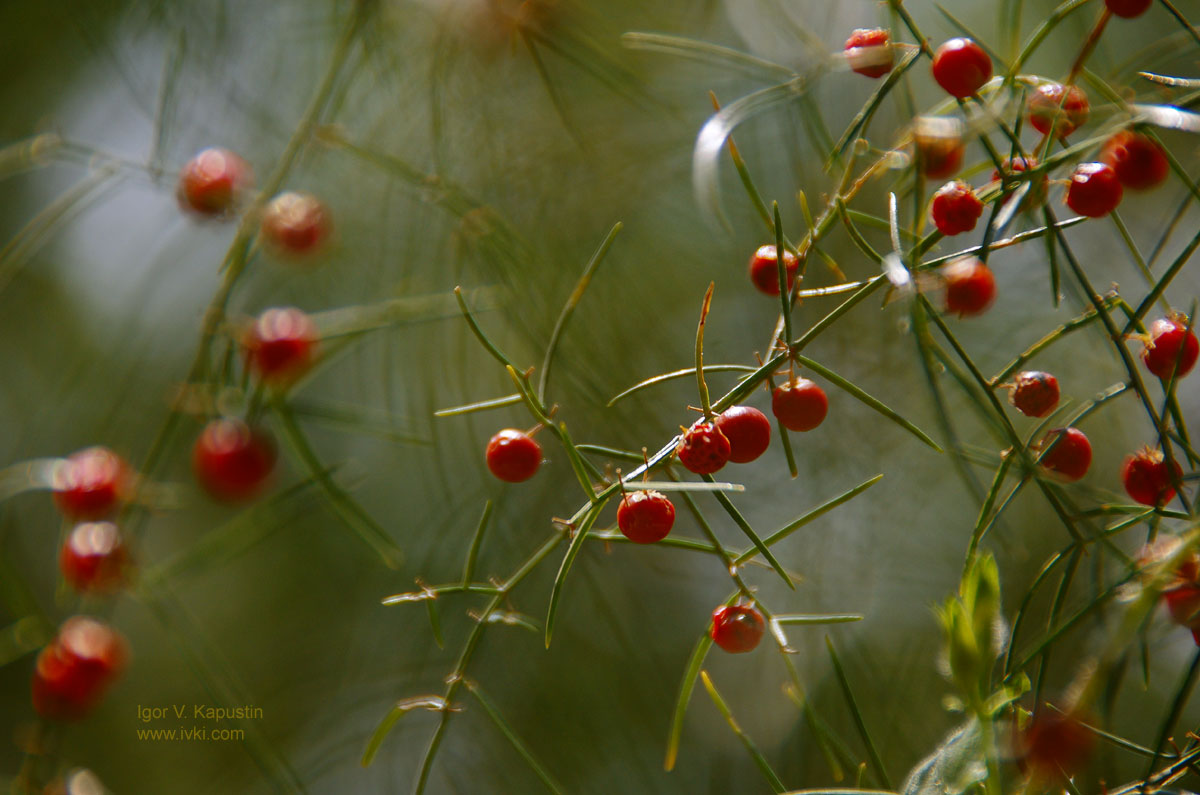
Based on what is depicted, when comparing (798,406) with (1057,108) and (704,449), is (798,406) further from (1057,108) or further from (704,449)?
(1057,108)

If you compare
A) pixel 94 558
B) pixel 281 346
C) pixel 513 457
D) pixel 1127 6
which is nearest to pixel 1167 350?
pixel 1127 6

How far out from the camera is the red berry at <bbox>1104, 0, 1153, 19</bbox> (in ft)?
1.35

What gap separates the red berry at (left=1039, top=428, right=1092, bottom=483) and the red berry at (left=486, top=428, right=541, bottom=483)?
25 cm

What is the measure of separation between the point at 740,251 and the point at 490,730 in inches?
31.9

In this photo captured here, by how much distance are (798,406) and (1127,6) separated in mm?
243

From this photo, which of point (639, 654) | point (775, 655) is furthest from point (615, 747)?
point (775, 655)

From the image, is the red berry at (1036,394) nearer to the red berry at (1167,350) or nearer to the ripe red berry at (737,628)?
the red berry at (1167,350)

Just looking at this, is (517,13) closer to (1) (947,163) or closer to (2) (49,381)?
(1) (947,163)

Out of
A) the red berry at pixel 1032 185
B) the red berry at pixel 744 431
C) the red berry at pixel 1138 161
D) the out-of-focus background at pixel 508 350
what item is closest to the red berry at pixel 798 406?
the red berry at pixel 744 431

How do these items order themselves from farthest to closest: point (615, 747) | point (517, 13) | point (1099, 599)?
point (615, 747) < point (517, 13) < point (1099, 599)

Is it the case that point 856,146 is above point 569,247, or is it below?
above

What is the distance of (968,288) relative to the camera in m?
0.39

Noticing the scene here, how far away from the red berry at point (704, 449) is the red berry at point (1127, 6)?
0.28 meters

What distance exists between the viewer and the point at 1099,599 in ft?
1.14
